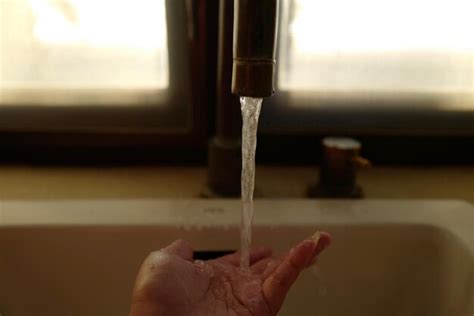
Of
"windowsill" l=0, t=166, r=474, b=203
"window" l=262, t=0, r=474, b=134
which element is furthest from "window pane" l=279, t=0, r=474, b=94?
"windowsill" l=0, t=166, r=474, b=203

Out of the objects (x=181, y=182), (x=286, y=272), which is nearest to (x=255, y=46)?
(x=286, y=272)

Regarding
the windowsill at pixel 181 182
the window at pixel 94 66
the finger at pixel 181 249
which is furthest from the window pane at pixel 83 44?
the finger at pixel 181 249

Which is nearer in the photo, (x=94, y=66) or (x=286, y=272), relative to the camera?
(x=286, y=272)

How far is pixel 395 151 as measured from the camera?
0.78 meters

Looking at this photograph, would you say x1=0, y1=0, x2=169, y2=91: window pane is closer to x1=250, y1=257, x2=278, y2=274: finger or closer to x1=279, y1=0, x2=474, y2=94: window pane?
x1=279, y1=0, x2=474, y2=94: window pane

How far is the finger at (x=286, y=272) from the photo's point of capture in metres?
0.49

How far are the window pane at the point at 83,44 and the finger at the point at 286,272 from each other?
0.35m

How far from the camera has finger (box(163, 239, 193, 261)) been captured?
52 centimetres

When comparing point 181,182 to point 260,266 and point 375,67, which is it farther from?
point 375,67

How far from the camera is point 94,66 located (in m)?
0.71

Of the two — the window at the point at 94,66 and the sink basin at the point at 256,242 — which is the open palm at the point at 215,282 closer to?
the sink basin at the point at 256,242

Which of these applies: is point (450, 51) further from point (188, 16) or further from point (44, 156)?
point (44, 156)

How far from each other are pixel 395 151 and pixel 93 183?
1.54 feet

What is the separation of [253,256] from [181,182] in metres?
0.20
